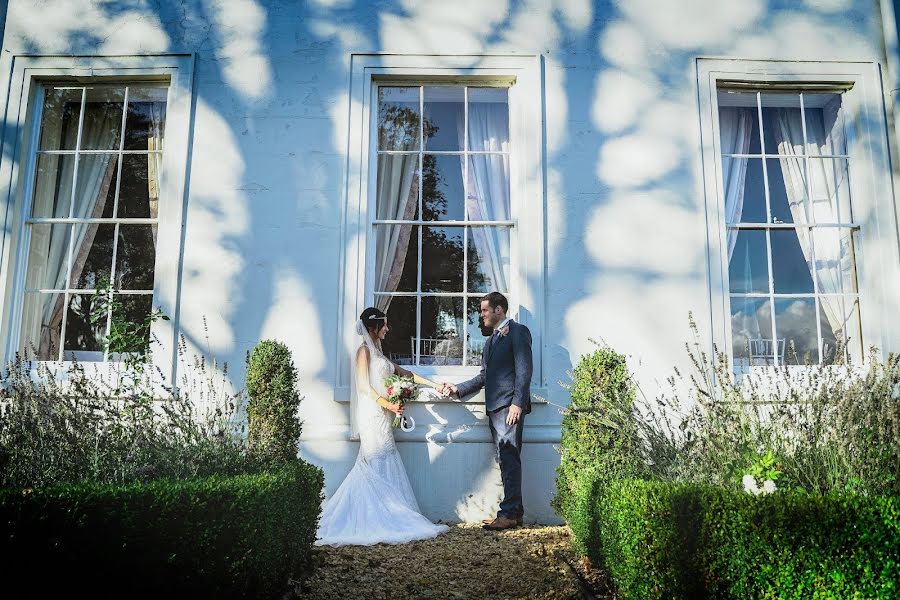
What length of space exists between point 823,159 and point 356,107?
14.0 ft

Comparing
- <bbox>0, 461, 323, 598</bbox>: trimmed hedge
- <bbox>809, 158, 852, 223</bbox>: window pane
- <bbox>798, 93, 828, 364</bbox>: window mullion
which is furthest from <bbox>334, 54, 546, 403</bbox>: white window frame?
<bbox>0, 461, 323, 598</bbox>: trimmed hedge

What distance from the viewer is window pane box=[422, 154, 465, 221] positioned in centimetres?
664

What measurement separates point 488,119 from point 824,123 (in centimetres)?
310

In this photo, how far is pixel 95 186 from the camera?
22.2 ft

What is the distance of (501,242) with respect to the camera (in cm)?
654

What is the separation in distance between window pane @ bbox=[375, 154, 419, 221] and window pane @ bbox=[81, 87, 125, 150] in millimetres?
2471

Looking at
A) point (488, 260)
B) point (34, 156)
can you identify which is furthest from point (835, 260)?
point (34, 156)

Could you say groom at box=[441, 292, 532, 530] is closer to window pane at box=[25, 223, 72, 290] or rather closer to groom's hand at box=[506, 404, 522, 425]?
groom's hand at box=[506, 404, 522, 425]

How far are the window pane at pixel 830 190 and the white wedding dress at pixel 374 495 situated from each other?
4.12m

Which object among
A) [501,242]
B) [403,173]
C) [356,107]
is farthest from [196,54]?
[501,242]

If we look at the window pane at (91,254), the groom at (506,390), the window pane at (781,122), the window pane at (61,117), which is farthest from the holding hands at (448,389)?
the window pane at (61,117)

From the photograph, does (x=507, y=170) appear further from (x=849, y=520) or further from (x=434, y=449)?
(x=849, y=520)

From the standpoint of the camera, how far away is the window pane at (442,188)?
6.64 metres

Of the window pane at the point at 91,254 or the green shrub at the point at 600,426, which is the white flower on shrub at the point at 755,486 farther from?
the window pane at the point at 91,254
